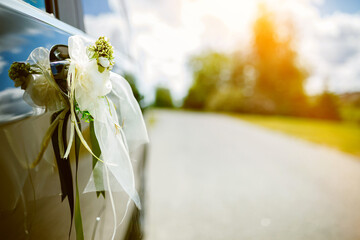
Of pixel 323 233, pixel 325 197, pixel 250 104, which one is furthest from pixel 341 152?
pixel 250 104

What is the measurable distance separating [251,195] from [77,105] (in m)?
3.31

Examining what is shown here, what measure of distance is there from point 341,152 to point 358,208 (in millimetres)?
4230

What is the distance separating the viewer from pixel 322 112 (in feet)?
70.5

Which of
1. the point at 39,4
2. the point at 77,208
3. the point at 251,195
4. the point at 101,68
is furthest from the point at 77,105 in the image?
the point at 251,195

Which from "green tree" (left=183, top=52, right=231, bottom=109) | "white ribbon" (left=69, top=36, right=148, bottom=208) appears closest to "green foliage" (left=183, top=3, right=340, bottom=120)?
"green tree" (left=183, top=52, right=231, bottom=109)

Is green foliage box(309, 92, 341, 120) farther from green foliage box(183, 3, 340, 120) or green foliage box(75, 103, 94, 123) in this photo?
green foliage box(75, 103, 94, 123)

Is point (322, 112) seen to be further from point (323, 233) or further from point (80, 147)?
point (80, 147)

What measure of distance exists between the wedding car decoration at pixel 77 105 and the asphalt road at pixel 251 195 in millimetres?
1820

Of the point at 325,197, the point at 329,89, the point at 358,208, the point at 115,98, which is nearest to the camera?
the point at 115,98

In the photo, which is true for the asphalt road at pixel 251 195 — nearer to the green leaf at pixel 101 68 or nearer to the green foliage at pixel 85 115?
the green foliage at pixel 85 115

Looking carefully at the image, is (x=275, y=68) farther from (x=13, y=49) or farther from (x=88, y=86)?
(x=13, y=49)

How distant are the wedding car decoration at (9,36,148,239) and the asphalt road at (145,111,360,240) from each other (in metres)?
1.82

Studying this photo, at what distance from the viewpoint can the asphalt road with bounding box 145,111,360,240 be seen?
278 centimetres

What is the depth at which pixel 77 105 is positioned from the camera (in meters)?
0.93
